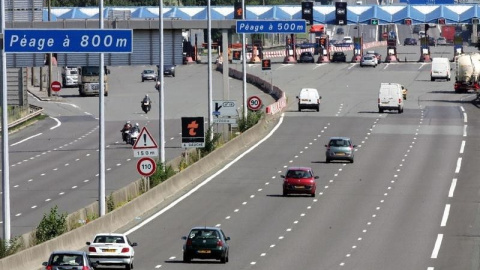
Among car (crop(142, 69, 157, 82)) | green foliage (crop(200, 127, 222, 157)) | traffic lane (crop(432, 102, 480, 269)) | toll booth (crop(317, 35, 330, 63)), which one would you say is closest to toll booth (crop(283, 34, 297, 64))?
toll booth (crop(317, 35, 330, 63))

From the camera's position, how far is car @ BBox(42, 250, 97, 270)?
3450cm

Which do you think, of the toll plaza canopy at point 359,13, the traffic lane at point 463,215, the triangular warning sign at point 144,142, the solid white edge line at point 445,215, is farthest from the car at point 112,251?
the toll plaza canopy at point 359,13

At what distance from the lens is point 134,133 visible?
85.2 meters

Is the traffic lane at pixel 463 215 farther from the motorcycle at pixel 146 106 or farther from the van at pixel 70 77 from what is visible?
the van at pixel 70 77

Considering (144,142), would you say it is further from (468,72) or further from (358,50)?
(358,50)

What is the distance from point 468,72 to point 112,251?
85.0 meters

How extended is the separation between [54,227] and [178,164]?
25.3 metres

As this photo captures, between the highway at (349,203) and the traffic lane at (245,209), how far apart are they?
0.04m

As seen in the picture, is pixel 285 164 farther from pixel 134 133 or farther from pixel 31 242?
A: pixel 31 242

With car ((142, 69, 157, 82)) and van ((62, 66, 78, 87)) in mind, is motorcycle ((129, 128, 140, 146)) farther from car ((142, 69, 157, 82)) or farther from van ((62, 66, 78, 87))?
car ((142, 69, 157, 82))

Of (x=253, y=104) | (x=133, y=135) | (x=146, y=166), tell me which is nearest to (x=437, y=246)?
(x=146, y=166)

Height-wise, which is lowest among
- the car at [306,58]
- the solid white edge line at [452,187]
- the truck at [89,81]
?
the solid white edge line at [452,187]

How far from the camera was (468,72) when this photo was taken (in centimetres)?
12125

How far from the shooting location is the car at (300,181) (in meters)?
62.7
